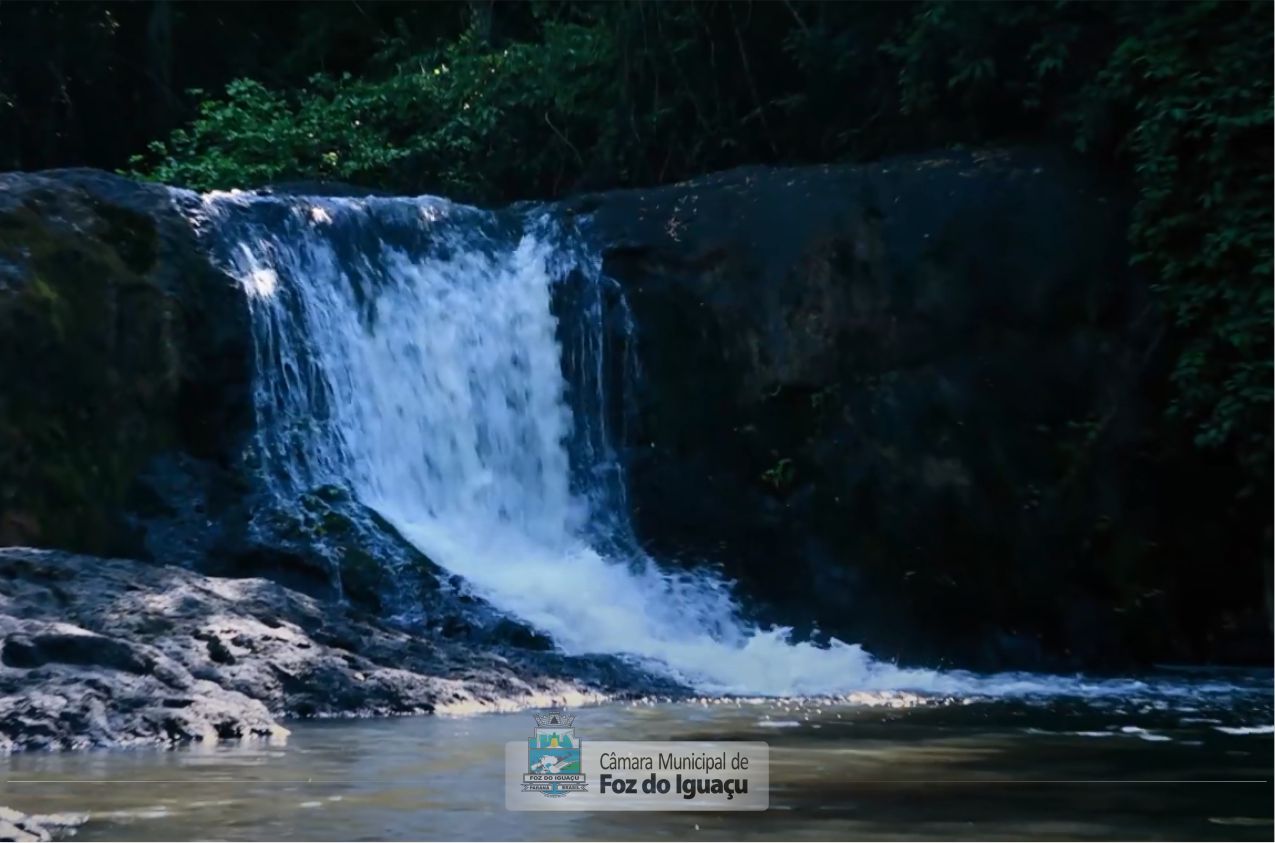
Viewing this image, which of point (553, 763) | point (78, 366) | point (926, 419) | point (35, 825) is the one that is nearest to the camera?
point (35, 825)

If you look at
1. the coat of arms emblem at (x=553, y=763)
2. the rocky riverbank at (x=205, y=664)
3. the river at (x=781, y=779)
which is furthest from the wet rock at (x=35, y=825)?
the rocky riverbank at (x=205, y=664)

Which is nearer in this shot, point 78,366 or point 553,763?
point 553,763

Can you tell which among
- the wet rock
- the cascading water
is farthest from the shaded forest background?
the wet rock

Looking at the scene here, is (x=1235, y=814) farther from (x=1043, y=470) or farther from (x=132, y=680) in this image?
(x=1043, y=470)

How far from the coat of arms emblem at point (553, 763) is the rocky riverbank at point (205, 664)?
3.84 ft

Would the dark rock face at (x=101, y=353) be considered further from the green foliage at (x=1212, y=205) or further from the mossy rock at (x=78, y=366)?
the green foliage at (x=1212, y=205)

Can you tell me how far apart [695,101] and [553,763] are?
35.7 ft

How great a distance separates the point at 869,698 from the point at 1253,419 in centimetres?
424

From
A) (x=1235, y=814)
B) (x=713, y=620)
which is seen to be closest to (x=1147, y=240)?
(x=713, y=620)

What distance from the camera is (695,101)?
16.6m

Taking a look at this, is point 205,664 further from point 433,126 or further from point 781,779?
point 433,126

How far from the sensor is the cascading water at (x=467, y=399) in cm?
1197

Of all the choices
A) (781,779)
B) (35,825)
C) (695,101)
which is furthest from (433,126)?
(35,825)

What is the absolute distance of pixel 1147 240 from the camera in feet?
43.5
